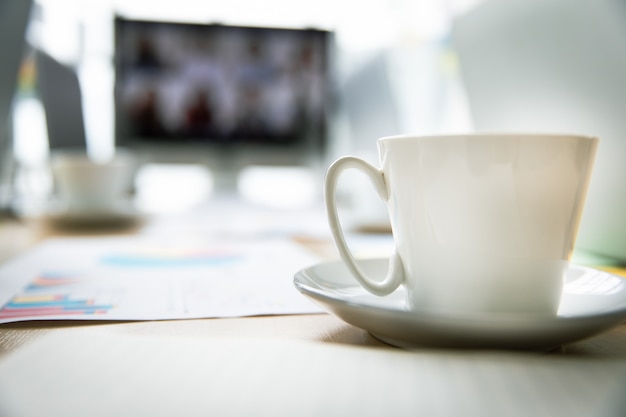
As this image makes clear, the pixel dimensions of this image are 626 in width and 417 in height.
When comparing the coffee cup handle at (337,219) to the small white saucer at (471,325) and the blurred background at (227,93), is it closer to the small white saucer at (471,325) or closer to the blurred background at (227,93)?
the small white saucer at (471,325)

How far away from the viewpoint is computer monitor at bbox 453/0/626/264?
17.5 inches

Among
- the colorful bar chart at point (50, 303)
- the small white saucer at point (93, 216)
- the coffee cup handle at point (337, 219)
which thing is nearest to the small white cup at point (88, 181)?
the small white saucer at point (93, 216)

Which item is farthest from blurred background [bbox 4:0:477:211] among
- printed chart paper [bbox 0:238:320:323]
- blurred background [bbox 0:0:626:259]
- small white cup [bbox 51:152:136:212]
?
printed chart paper [bbox 0:238:320:323]

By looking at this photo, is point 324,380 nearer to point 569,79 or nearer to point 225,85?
point 569,79

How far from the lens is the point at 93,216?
978 millimetres

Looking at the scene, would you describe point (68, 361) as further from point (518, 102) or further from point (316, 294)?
point (518, 102)

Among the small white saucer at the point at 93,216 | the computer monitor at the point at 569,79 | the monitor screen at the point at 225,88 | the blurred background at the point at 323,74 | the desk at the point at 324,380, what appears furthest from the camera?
the monitor screen at the point at 225,88

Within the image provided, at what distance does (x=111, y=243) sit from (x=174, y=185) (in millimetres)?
1675

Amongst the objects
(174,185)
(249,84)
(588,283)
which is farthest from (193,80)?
(588,283)

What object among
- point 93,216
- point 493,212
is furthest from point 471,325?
point 93,216

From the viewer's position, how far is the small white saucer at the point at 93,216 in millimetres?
970

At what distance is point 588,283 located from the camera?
1.14ft

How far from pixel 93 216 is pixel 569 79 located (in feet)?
2.61

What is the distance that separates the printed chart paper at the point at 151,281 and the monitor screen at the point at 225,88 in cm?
180
